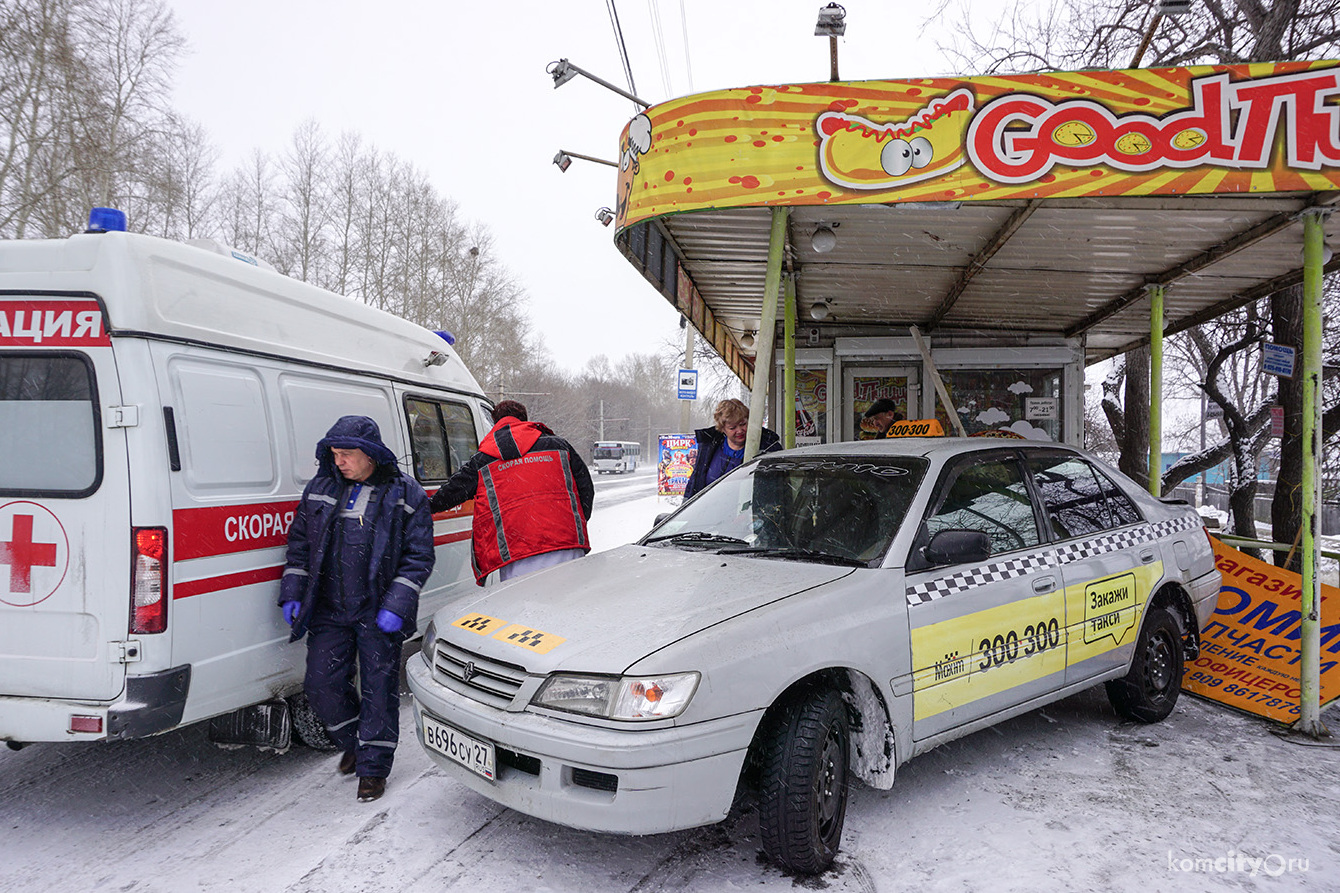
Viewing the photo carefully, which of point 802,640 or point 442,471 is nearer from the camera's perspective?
point 802,640

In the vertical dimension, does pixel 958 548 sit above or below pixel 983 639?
above

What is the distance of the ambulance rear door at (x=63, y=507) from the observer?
2.98 meters

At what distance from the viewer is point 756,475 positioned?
414 cm

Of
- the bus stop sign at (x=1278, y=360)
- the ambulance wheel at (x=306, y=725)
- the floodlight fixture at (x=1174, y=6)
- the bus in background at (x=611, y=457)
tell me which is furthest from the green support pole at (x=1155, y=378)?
the bus in background at (x=611, y=457)

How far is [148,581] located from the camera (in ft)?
9.89

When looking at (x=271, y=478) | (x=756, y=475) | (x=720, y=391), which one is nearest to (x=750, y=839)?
(x=756, y=475)

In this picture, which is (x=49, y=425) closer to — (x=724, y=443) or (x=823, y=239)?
(x=724, y=443)

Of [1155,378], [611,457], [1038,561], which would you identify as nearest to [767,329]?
[1038,561]

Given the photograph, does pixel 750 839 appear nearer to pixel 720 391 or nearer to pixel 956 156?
pixel 956 156

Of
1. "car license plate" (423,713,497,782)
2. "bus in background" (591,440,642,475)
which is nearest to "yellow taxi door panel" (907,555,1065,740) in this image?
"car license plate" (423,713,497,782)

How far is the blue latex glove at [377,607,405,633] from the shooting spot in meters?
3.50

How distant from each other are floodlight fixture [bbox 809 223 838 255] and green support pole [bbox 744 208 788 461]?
2.09 feet

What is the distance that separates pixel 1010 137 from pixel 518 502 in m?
3.16

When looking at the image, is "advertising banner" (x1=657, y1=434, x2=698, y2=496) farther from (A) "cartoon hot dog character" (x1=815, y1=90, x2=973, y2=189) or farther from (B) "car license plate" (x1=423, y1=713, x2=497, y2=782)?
(B) "car license plate" (x1=423, y1=713, x2=497, y2=782)
